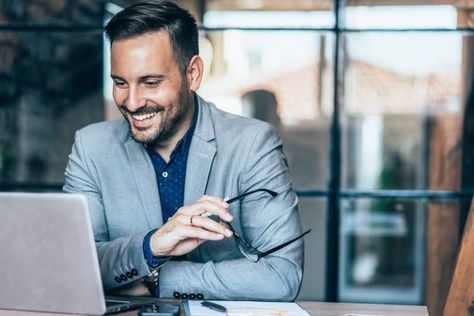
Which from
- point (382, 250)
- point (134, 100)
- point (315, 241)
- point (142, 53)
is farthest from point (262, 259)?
point (382, 250)

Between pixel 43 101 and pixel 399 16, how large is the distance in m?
2.00

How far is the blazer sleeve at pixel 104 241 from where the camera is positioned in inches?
96.7

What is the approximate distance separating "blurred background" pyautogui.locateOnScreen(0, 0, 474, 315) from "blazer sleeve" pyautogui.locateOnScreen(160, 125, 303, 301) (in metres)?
1.97

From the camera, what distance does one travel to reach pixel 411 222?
16.4 feet

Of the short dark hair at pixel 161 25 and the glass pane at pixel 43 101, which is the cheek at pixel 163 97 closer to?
the short dark hair at pixel 161 25

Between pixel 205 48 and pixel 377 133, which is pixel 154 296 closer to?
pixel 205 48

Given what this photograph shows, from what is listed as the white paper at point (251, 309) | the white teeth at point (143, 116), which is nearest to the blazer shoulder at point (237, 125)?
the white teeth at point (143, 116)

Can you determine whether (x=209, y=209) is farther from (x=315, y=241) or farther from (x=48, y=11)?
(x=48, y=11)

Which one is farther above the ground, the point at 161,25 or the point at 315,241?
the point at 161,25

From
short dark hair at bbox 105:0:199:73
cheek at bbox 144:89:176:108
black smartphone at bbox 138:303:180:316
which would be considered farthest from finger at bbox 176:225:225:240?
short dark hair at bbox 105:0:199:73

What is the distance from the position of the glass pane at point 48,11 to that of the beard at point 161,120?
2.10 m

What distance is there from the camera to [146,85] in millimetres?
2723

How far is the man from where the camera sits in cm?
269

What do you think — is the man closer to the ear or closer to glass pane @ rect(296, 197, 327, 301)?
the ear
